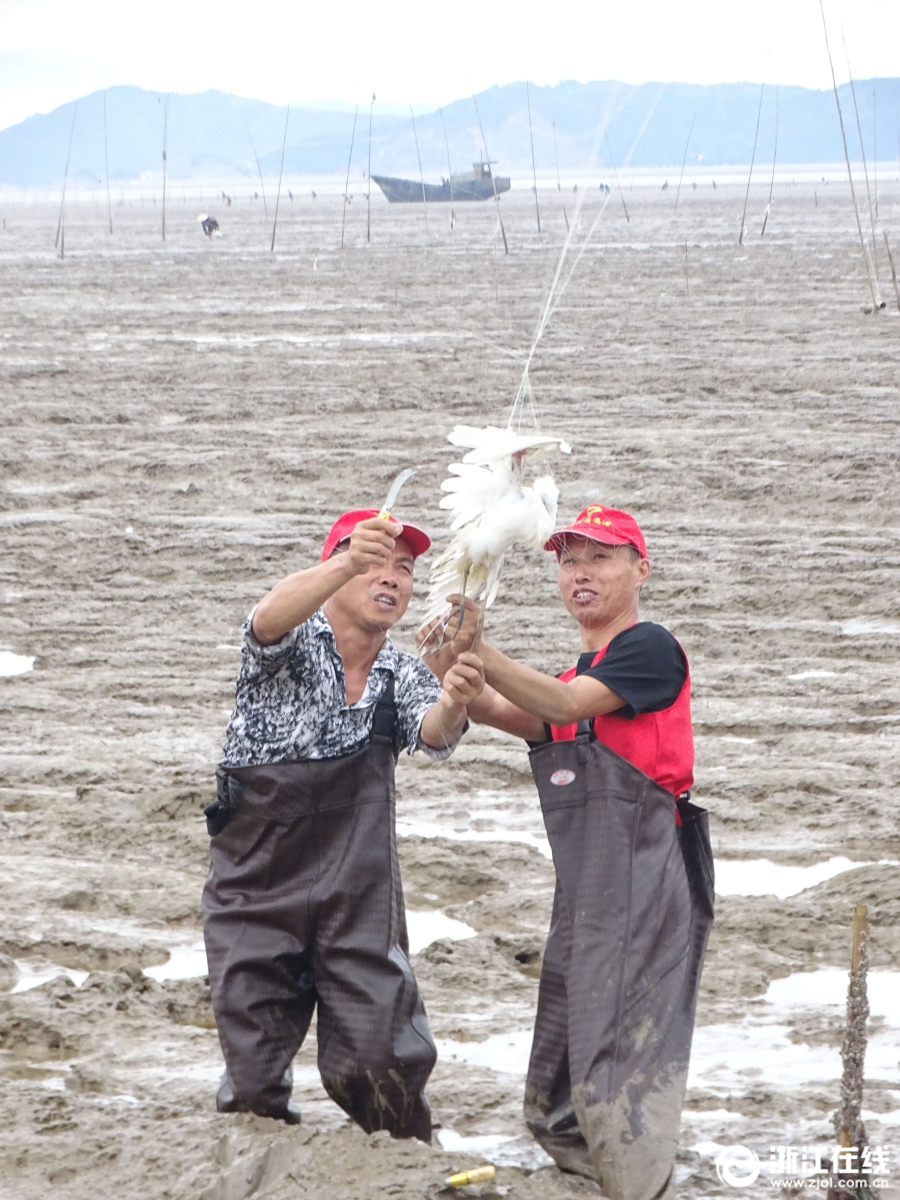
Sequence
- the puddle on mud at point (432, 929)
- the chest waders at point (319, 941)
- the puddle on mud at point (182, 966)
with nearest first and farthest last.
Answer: the chest waders at point (319, 941)
the puddle on mud at point (182, 966)
the puddle on mud at point (432, 929)

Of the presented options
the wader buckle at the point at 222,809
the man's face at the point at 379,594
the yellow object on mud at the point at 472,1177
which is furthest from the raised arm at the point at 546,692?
the yellow object on mud at the point at 472,1177

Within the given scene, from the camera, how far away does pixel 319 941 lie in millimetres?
3057

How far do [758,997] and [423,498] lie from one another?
17.6ft

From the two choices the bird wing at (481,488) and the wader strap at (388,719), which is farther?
the wader strap at (388,719)

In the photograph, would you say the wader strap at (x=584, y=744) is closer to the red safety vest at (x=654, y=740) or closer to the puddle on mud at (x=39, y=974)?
the red safety vest at (x=654, y=740)

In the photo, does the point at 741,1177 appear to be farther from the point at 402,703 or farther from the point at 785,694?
the point at 785,694

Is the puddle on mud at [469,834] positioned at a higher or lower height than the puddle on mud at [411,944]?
Answer: higher

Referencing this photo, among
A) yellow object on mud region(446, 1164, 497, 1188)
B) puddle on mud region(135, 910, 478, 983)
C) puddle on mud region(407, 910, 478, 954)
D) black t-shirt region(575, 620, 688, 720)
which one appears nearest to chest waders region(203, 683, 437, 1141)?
yellow object on mud region(446, 1164, 497, 1188)

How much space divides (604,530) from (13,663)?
4.28 metres

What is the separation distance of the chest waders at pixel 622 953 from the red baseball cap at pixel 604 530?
1.40 feet

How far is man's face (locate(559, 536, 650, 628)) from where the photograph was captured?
319 cm

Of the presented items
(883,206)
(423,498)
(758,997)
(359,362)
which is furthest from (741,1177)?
(883,206)

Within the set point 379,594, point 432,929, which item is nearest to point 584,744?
point 379,594

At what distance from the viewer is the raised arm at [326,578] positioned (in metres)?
2.81
